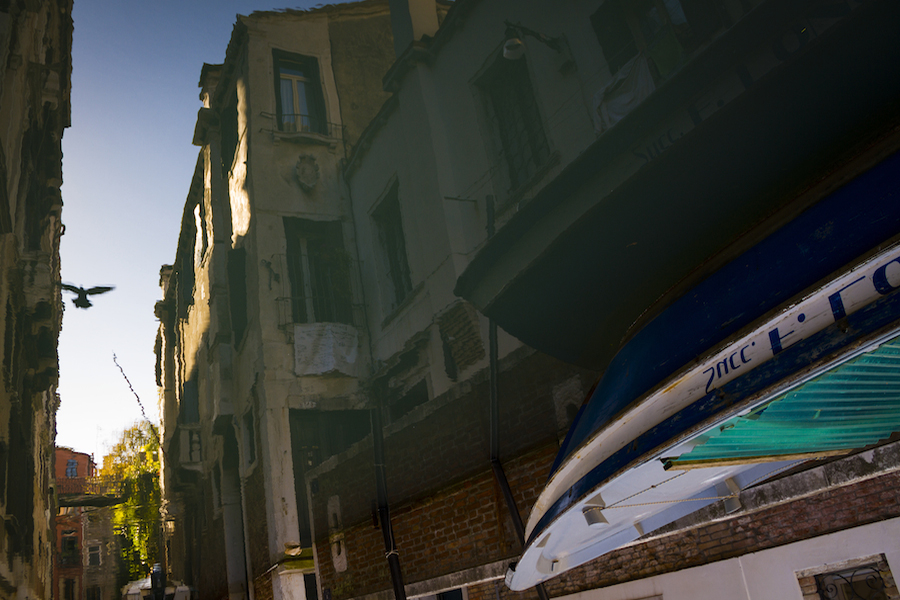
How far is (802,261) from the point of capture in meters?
2.33

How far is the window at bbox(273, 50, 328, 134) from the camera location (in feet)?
42.0

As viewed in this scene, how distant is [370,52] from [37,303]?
7.96m

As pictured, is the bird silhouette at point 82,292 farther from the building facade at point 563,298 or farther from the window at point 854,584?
the window at point 854,584

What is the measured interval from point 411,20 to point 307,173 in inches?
140

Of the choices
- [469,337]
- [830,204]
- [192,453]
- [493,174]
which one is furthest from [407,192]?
[192,453]

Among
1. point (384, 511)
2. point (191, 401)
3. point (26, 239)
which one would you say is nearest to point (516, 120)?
point (384, 511)

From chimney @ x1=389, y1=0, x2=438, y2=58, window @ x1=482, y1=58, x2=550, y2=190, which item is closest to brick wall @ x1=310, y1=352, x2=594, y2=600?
window @ x1=482, y1=58, x2=550, y2=190

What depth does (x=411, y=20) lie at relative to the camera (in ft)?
34.3

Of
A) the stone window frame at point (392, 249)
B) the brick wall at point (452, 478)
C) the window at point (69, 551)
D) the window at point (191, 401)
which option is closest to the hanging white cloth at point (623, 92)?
the brick wall at point (452, 478)

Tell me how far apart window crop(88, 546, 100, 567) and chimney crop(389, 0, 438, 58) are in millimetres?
43826

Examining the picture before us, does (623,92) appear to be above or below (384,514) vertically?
above

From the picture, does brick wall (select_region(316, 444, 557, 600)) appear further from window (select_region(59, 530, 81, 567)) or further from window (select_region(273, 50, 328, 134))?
window (select_region(59, 530, 81, 567))

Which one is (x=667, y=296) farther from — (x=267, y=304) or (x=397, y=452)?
(x=267, y=304)

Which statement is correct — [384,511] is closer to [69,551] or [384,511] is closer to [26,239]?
[26,239]
